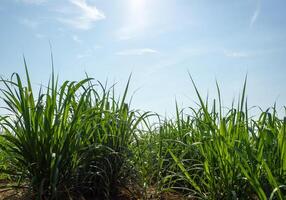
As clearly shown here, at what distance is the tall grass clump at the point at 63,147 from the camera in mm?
2133

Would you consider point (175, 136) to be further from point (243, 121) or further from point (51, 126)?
point (51, 126)

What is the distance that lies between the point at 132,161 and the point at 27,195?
801 millimetres

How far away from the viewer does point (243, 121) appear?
2340 mm

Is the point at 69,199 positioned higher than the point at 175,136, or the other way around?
the point at 175,136

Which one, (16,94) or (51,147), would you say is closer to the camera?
(51,147)

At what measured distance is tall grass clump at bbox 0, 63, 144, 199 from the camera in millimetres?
2133

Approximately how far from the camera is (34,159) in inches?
84.7

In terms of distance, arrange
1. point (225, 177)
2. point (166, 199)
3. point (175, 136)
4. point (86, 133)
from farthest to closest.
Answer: point (175, 136)
point (166, 199)
point (86, 133)
point (225, 177)

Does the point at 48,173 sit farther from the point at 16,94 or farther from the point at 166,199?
the point at 166,199

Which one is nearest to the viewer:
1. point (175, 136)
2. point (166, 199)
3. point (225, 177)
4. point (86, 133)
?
point (225, 177)

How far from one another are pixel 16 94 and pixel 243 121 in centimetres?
150

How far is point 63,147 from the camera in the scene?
2141 mm

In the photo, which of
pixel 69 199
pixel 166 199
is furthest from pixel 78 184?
pixel 166 199

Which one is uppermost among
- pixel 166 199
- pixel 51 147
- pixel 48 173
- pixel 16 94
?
pixel 16 94
